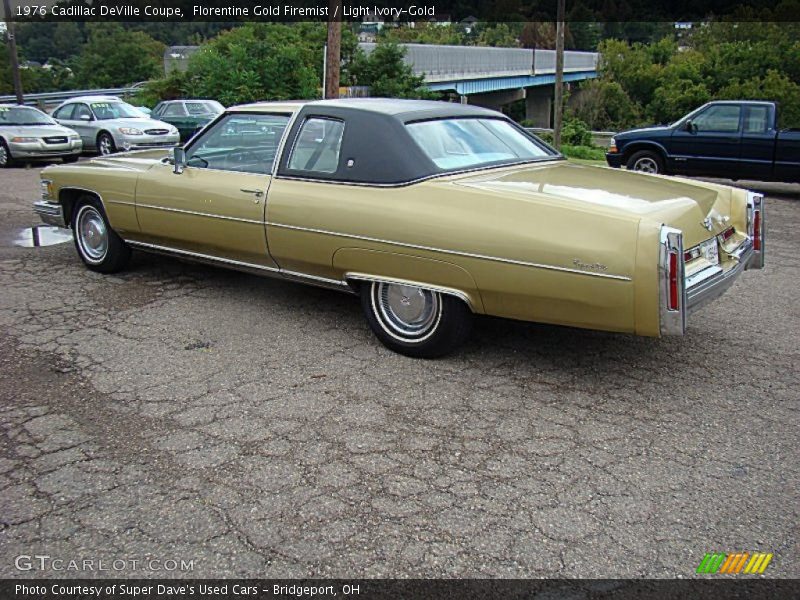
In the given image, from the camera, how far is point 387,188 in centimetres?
455

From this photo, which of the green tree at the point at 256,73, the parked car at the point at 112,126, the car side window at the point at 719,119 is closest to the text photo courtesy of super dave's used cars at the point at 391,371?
the car side window at the point at 719,119

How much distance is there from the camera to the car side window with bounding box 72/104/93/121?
58.3 ft

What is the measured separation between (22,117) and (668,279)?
1663 cm

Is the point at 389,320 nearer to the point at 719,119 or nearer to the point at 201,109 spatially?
the point at 719,119

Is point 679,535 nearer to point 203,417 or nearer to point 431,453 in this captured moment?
point 431,453

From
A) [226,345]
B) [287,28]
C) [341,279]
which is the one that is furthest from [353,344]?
[287,28]

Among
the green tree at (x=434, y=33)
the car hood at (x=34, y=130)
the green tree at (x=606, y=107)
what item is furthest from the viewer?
the green tree at (x=434, y=33)

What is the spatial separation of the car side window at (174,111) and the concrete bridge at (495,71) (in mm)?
13227

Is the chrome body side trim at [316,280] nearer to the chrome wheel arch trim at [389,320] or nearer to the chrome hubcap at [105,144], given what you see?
the chrome wheel arch trim at [389,320]

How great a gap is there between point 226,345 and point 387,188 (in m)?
1.45

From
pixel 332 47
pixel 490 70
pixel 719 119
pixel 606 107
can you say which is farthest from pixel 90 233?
pixel 606 107

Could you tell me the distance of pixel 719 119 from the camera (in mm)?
12297

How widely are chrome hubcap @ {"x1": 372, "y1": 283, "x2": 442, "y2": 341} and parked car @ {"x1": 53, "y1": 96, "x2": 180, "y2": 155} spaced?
13.3 metres

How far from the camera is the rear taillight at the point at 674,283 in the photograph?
3.66 metres
